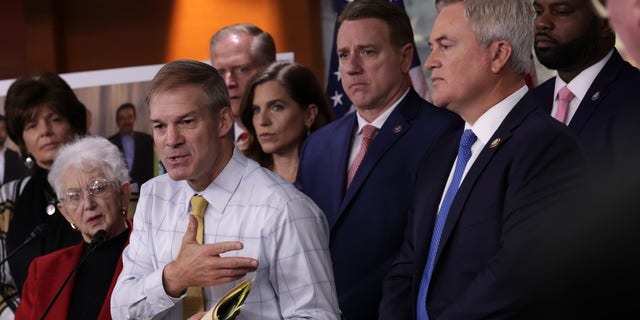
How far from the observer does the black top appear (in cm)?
346

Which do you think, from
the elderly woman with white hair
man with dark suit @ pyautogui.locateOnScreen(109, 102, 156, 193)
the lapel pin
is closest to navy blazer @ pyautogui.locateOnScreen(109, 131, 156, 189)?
man with dark suit @ pyautogui.locateOnScreen(109, 102, 156, 193)

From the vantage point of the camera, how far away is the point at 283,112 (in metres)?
4.14

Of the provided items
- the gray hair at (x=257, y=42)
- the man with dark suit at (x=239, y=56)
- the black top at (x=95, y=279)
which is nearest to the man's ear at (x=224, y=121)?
the black top at (x=95, y=279)

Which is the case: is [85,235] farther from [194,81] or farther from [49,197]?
[194,81]

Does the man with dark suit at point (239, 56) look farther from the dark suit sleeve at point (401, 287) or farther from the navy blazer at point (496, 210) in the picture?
the navy blazer at point (496, 210)

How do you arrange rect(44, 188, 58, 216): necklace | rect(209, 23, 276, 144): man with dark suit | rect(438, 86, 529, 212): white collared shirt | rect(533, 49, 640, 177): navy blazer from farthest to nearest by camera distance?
rect(209, 23, 276, 144): man with dark suit < rect(44, 188, 58, 216): necklace < rect(533, 49, 640, 177): navy blazer < rect(438, 86, 529, 212): white collared shirt

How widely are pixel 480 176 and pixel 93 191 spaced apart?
5.76ft

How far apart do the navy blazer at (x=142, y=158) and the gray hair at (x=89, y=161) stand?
138 cm

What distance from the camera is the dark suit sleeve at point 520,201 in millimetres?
2318

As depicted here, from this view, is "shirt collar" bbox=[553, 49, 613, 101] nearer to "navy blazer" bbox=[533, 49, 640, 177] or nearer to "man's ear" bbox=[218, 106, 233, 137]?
"navy blazer" bbox=[533, 49, 640, 177]

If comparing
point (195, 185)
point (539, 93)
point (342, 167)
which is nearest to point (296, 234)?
point (195, 185)

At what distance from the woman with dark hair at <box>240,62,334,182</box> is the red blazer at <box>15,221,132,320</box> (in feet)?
3.11

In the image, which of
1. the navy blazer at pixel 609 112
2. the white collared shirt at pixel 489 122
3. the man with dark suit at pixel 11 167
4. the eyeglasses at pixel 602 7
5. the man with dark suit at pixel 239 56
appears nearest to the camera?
the eyeglasses at pixel 602 7

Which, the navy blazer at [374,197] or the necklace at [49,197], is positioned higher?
the navy blazer at [374,197]
